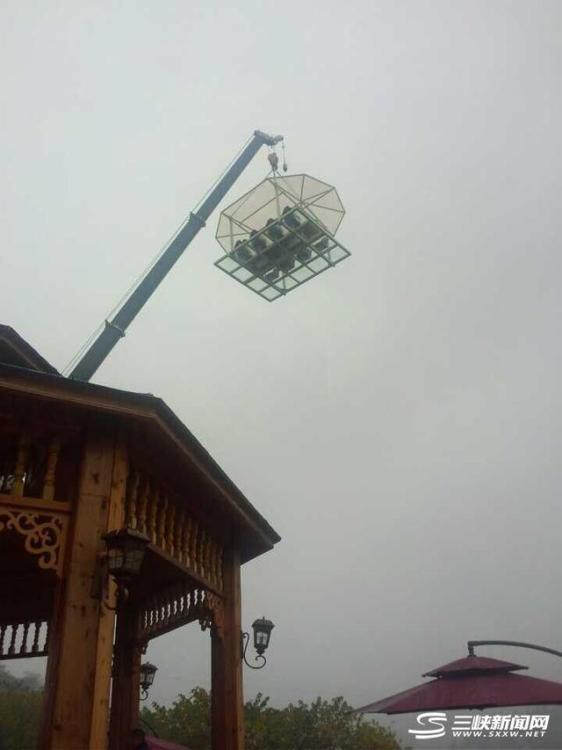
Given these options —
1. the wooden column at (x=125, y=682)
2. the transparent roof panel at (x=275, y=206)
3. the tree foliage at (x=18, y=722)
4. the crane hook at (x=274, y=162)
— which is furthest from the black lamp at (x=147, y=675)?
the tree foliage at (x=18, y=722)

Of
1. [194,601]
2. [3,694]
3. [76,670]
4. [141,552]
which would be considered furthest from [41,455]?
[3,694]

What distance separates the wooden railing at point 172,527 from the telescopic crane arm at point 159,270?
548 cm

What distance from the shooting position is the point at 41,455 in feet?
19.9

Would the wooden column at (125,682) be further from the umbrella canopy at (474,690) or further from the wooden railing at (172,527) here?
the umbrella canopy at (474,690)

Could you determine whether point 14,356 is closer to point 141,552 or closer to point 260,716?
point 141,552

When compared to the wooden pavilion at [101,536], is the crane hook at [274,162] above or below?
above

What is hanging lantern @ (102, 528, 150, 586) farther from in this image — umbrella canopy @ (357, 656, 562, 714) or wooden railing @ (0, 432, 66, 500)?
umbrella canopy @ (357, 656, 562, 714)

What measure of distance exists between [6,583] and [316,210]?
27.6ft

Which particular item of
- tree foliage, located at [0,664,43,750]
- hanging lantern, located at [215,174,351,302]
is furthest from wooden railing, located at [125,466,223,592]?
tree foliage, located at [0,664,43,750]

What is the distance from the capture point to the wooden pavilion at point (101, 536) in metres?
5.07

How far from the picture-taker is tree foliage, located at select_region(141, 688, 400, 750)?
3634 cm

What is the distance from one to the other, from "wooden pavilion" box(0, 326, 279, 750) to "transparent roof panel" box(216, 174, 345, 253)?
5.43 m

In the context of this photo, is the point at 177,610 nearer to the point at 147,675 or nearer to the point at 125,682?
the point at 125,682

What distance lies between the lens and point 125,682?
29.1ft
